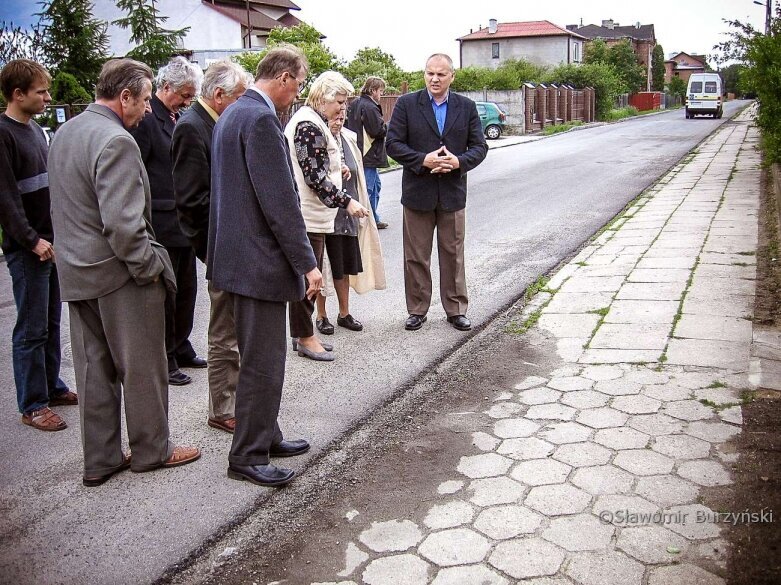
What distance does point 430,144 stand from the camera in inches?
243

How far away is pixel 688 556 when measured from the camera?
3039 mm

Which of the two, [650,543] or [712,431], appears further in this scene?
[712,431]

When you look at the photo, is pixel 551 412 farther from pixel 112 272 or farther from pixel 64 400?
pixel 64 400

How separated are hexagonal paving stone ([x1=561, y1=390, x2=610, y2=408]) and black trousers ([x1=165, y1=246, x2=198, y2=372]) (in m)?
2.50

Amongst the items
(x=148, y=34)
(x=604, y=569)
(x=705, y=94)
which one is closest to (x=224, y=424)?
(x=604, y=569)

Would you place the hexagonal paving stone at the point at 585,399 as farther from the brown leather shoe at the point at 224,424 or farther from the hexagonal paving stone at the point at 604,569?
the brown leather shoe at the point at 224,424

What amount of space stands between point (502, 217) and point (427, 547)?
895 centimetres

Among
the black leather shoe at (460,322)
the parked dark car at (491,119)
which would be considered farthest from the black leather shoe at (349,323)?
the parked dark car at (491,119)

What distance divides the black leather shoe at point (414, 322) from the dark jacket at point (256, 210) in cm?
265

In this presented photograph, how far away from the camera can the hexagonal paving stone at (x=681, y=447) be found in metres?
3.89

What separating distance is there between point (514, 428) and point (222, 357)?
169 centimetres

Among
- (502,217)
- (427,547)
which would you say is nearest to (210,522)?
(427,547)

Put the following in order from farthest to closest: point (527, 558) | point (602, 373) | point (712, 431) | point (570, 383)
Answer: point (602, 373) < point (570, 383) < point (712, 431) < point (527, 558)

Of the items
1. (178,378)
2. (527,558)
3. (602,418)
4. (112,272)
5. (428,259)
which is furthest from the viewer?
(428,259)
